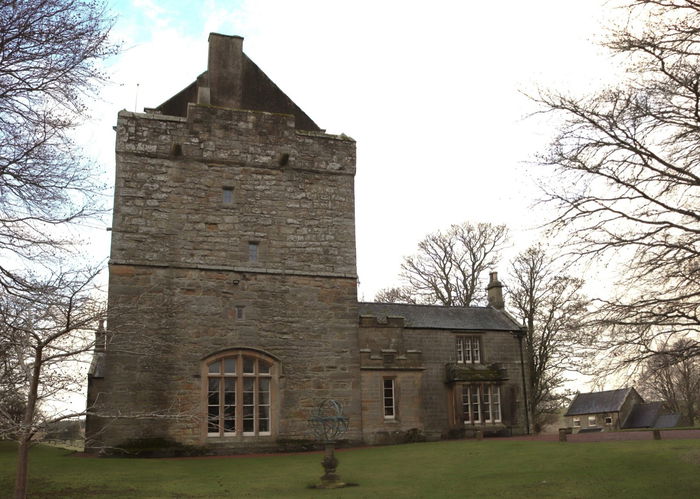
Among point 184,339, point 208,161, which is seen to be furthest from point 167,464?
point 208,161

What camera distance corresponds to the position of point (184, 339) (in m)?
21.4

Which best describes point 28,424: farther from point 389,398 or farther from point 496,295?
point 496,295

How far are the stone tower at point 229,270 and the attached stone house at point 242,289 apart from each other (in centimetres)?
4

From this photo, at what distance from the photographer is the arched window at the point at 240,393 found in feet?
70.2

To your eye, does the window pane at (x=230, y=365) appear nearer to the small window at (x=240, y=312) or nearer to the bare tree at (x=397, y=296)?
the small window at (x=240, y=312)

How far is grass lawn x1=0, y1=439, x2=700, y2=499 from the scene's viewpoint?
44.2ft

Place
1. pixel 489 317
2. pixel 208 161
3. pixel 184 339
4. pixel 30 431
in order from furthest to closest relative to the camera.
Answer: pixel 489 317 → pixel 208 161 → pixel 184 339 → pixel 30 431

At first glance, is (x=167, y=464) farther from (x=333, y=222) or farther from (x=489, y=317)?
(x=489, y=317)

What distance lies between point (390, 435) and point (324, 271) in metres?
6.72

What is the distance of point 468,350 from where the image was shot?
28.4 meters

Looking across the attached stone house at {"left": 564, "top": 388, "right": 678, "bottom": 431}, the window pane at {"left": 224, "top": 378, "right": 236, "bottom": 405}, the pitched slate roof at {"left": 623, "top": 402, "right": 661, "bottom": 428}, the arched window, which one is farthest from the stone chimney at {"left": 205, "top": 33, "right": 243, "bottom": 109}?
the pitched slate roof at {"left": 623, "top": 402, "right": 661, "bottom": 428}

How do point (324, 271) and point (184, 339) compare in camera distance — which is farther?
point (324, 271)

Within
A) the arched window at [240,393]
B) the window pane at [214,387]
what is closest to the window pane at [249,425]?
the arched window at [240,393]

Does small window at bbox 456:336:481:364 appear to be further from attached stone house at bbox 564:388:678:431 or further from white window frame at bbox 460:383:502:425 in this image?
attached stone house at bbox 564:388:678:431
